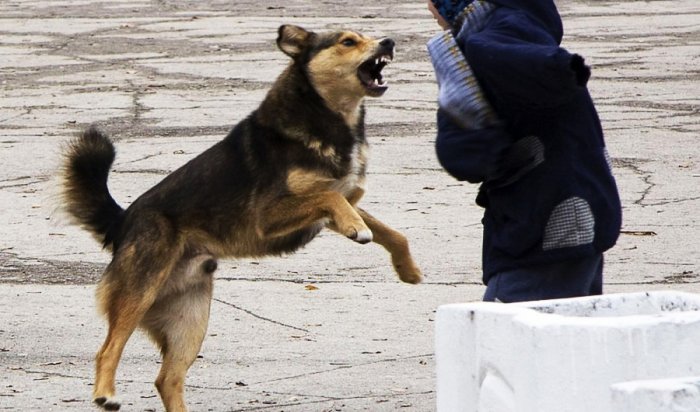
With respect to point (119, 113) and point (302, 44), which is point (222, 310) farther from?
point (119, 113)

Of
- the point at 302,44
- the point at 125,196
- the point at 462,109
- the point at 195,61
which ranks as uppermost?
the point at 462,109

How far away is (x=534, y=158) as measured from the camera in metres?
4.30

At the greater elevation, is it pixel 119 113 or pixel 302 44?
pixel 302 44

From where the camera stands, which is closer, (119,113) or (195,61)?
(119,113)

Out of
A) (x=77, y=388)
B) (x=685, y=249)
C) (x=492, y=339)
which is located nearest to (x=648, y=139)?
(x=685, y=249)

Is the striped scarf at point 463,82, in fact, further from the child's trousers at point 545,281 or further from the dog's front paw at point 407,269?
the dog's front paw at point 407,269

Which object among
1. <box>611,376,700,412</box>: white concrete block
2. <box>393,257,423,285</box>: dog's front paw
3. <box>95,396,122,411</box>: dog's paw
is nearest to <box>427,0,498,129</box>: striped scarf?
<box>611,376,700,412</box>: white concrete block

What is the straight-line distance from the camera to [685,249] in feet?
27.5

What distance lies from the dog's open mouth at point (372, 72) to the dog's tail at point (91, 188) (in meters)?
→ 1.15

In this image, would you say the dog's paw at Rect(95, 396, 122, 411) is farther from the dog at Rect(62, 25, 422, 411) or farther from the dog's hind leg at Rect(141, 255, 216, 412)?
the dog's hind leg at Rect(141, 255, 216, 412)

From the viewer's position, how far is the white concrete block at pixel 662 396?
3002 millimetres

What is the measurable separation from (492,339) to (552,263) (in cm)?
86

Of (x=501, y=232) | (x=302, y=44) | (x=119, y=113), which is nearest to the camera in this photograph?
(x=501, y=232)

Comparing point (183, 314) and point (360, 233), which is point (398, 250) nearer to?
point (360, 233)
